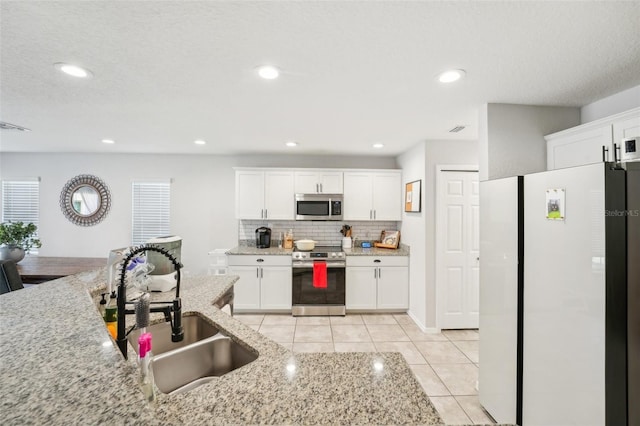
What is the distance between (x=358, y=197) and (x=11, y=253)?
4.18 meters

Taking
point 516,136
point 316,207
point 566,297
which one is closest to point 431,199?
point 516,136

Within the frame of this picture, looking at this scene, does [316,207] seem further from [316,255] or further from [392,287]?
[392,287]

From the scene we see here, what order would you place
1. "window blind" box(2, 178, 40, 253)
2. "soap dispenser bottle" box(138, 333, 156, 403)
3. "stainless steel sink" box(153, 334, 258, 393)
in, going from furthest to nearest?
"window blind" box(2, 178, 40, 253) < "stainless steel sink" box(153, 334, 258, 393) < "soap dispenser bottle" box(138, 333, 156, 403)

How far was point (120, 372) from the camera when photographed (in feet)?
2.63

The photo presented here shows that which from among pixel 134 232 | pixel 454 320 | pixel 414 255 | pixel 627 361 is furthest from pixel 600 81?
pixel 134 232

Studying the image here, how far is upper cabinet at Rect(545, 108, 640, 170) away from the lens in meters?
1.70

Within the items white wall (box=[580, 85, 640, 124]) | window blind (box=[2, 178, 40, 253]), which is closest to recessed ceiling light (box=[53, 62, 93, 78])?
white wall (box=[580, 85, 640, 124])

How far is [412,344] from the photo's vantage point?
3.27 m

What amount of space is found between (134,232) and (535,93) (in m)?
5.53

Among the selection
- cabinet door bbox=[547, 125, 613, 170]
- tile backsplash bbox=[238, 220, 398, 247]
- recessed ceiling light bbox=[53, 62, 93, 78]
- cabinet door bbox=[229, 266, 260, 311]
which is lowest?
cabinet door bbox=[229, 266, 260, 311]

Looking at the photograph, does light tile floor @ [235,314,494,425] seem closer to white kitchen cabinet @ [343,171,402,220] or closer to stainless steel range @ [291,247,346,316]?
stainless steel range @ [291,247,346,316]

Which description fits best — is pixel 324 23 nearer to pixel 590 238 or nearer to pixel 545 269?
pixel 590 238

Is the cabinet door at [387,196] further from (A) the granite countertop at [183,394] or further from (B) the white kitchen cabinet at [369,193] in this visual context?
(A) the granite countertop at [183,394]

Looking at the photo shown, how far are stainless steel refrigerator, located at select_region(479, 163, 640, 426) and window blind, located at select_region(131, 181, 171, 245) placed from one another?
15.3 feet
